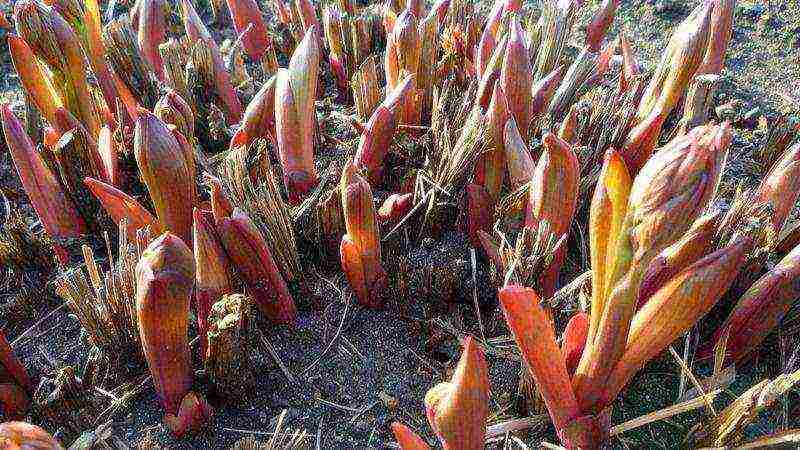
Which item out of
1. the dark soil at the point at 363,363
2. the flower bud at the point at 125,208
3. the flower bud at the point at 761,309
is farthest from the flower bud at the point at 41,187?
the flower bud at the point at 761,309

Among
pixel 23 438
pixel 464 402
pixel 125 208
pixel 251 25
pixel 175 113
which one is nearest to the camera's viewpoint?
pixel 23 438

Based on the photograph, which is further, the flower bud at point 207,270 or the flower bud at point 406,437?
the flower bud at point 207,270

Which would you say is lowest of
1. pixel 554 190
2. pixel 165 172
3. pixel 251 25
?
pixel 554 190

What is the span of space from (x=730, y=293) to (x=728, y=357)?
0.14 meters

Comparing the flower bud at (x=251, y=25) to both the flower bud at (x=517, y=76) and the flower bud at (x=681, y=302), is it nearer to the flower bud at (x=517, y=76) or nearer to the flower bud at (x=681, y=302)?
the flower bud at (x=517, y=76)

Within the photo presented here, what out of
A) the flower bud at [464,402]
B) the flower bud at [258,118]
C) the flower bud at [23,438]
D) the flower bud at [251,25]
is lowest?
the flower bud at [464,402]

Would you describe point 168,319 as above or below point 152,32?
below

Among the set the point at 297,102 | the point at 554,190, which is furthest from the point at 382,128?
the point at 554,190

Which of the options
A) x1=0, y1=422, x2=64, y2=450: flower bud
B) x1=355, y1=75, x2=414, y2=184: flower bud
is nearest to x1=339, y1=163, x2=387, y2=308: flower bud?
x1=355, y1=75, x2=414, y2=184: flower bud

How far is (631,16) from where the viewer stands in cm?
289

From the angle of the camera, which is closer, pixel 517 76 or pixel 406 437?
pixel 406 437

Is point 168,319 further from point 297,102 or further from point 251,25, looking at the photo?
point 251,25

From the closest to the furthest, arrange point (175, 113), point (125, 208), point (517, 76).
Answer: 1. point (125, 208)
2. point (517, 76)
3. point (175, 113)

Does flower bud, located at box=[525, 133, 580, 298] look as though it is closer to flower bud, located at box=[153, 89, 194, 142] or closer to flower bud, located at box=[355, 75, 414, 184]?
flower bud, located at box=[355, 75, 414, 184]
